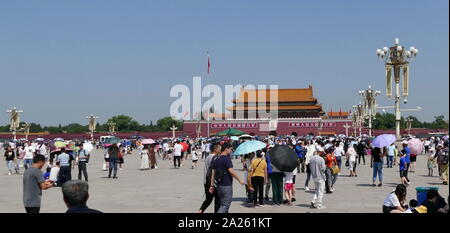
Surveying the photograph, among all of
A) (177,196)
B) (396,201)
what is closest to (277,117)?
(177,196)

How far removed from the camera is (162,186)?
14.7 m

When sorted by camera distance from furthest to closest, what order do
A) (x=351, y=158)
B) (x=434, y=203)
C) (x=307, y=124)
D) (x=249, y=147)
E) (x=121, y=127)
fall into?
(x=121, y=127) → (x=307, y=124) → (x=351, y=158) → (x=249, y=147) → (x=434, y=203)

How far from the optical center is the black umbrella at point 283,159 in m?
10.5

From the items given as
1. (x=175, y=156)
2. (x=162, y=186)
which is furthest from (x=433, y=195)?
(x=175, y=156)

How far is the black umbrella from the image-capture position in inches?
412

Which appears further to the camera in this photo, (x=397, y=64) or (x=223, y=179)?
(x=397, y=64)

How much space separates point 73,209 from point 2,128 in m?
126

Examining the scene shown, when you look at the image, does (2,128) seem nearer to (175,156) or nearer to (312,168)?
(175,156)

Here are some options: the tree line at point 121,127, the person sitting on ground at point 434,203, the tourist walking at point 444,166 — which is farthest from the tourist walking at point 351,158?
the tree line at point 121,127

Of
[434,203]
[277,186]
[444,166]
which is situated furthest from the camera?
[444,166]

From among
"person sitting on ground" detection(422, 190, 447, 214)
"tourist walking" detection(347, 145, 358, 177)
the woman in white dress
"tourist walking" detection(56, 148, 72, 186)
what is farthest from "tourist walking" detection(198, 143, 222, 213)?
the woman in white dress

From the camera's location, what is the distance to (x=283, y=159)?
34.5 ft

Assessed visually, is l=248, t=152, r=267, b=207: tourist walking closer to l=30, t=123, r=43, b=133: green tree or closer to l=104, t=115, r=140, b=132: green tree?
l=104, t=115, r=140, b=132: green tree

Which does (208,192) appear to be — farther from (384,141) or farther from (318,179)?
(384,141)
